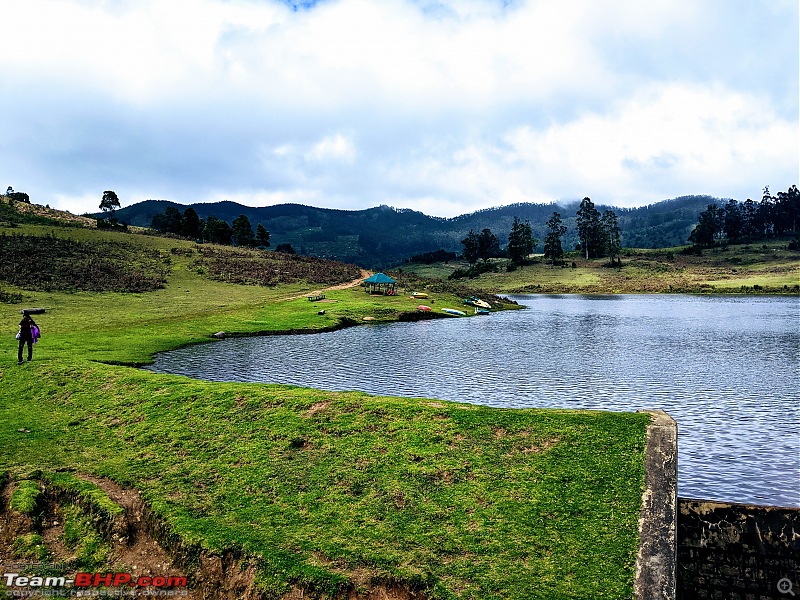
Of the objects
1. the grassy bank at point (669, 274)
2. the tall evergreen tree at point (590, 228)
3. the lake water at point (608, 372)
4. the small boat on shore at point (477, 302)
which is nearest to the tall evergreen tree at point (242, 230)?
the grassy bank at point (669, 274)

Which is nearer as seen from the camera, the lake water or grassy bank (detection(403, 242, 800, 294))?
the lake water

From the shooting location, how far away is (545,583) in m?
10.7

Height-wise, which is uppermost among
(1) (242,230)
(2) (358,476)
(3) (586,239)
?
(1) (242,230)

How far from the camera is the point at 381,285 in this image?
91750mm

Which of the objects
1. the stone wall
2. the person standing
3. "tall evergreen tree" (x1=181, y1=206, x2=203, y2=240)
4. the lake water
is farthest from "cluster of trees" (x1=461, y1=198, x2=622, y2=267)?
the stone wall

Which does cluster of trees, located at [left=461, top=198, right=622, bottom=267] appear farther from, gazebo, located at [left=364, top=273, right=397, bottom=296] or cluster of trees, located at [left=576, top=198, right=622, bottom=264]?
gazebo, located at [left=364, top=273, right=397, bottom=296]

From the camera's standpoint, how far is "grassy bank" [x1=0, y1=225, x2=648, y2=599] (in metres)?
11.4

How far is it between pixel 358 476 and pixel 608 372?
2506cm

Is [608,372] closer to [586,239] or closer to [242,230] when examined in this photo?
[242,230]

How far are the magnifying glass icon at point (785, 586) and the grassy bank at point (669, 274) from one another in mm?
126672

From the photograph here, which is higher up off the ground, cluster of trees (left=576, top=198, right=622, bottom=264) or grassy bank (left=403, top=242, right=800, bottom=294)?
cluster of trees (left=576, top=198, right=622, bottom=264)

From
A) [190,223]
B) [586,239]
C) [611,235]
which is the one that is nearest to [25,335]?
[190,223]

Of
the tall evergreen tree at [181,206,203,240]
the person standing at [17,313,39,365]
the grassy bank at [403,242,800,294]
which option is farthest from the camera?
the tall evergreen tree at [181,206,203,240]

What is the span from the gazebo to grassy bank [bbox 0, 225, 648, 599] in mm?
63264
